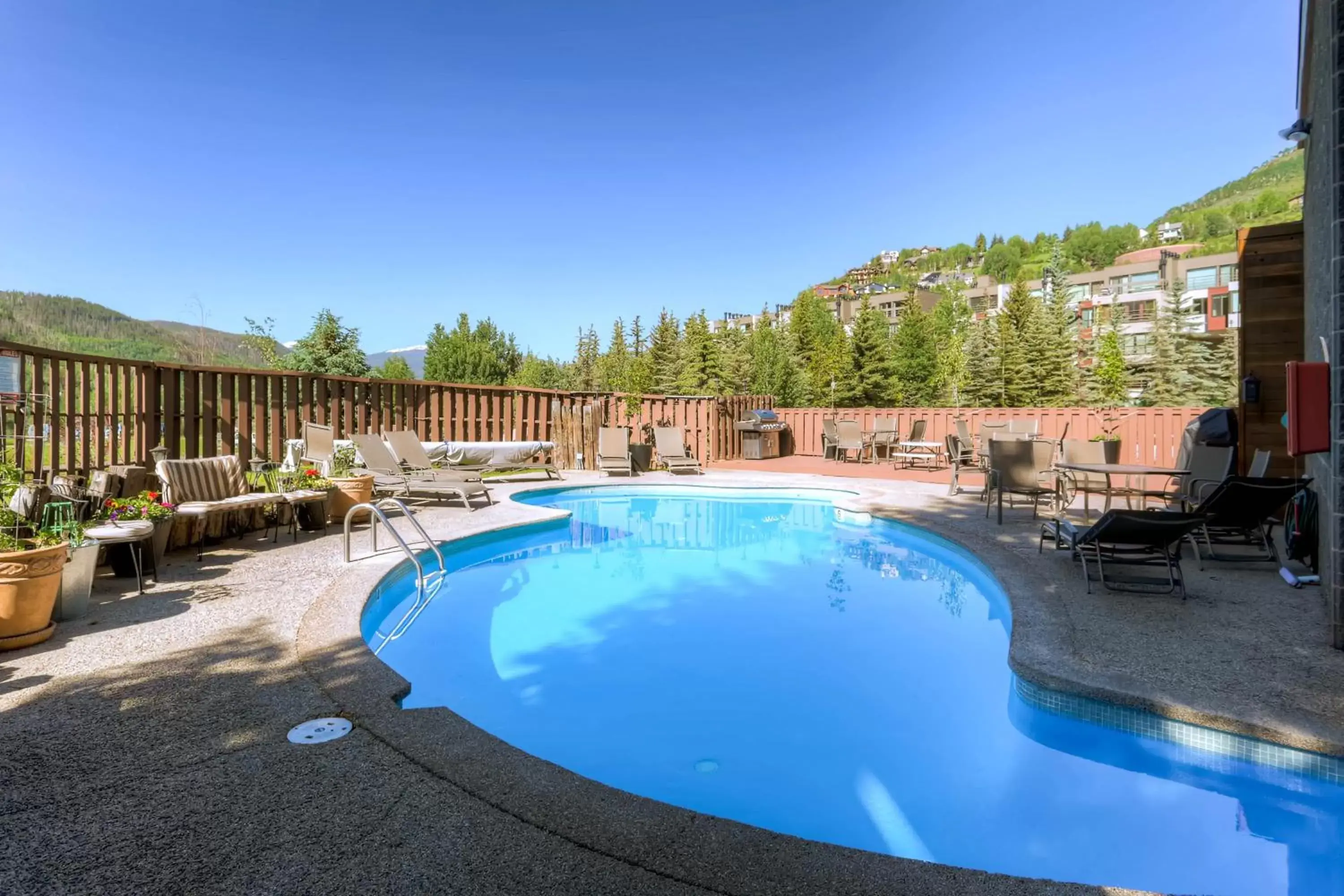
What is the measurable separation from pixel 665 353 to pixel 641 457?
35429mm

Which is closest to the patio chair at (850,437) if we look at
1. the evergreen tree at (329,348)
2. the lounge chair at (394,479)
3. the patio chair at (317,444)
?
the lounge chair at (394,479)

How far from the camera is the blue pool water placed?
2.42 meters

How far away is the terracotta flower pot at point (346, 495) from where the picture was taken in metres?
6.98

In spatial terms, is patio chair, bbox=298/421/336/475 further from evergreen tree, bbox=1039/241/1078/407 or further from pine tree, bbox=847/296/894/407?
evergreen tree, bbox=1039/241/1078/407

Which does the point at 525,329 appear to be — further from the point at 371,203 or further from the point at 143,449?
the point at 143,449

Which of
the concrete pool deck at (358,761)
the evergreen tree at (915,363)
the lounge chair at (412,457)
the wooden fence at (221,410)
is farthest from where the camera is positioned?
the evergreen tree at (915,363)

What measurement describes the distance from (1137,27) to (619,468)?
22.5 m

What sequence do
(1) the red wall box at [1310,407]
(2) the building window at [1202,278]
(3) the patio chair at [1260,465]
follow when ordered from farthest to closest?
(2) the building window at [1202,278] < (3) the patio chair at [1260,465] < (1) the red wall box at [1310,407]

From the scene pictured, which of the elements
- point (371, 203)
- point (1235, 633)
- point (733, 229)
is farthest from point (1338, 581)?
point (733, 229)

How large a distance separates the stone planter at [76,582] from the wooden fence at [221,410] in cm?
163

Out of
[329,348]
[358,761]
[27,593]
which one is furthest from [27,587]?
[329,348]

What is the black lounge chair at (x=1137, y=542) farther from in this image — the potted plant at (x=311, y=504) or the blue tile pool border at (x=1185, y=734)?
the potted plant at (x=311, y=504)

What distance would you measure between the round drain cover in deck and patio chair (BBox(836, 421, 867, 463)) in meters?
13.8

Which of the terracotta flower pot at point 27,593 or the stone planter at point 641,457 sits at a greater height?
the stone planter at point 641,457
